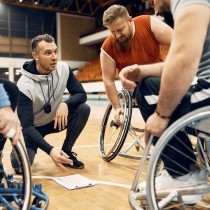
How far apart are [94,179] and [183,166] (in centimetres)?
79

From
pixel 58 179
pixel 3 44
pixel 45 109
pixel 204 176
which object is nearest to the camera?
pixel 204 176

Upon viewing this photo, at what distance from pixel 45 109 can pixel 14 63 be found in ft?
38.6

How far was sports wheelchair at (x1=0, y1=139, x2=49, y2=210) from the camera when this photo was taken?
1.12 metres

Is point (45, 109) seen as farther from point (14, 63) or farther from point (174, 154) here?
point (14, 63)

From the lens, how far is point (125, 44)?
2193 millimetres

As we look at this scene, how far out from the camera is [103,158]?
98.0 inches

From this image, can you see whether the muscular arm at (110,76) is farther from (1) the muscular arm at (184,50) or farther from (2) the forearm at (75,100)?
(1) the muscular arm at (184,50)

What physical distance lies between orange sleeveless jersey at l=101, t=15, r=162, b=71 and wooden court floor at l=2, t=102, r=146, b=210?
75cm

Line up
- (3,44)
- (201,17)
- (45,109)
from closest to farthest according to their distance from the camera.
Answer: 1. (201,17)
2. (45,109)
3. (3,44)

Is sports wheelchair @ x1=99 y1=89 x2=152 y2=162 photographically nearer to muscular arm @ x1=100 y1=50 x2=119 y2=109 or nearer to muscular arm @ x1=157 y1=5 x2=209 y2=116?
muscular arm @ x1=100 y1=50 x2=119 y2=109

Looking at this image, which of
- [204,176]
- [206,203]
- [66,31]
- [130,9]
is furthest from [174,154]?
[66,31]

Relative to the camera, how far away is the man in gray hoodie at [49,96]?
86.5 inches

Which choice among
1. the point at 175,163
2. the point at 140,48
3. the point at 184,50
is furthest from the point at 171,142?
the point at 140,48

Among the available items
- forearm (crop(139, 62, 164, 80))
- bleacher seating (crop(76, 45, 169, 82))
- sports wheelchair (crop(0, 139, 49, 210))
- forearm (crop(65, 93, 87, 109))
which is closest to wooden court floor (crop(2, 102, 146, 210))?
sports wheelchair (crop(0, 139, 49, 210))
